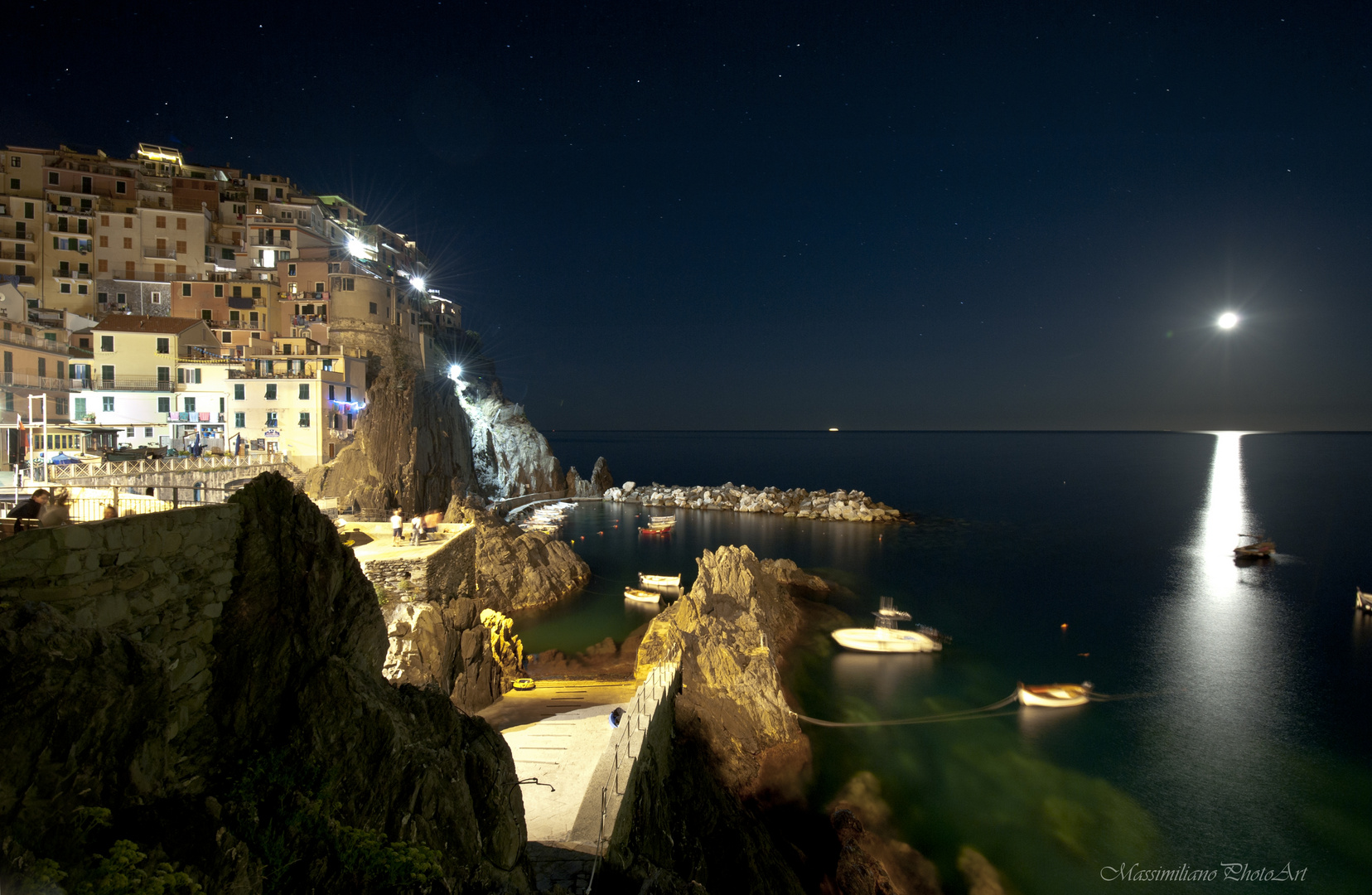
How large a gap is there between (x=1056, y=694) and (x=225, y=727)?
95.7 feet

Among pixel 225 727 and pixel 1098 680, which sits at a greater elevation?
pixel 225 727

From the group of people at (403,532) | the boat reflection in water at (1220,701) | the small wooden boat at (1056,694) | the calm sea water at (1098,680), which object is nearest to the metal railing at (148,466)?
the group of people at (403,532)

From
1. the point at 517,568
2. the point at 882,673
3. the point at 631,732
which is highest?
the point at 631,732

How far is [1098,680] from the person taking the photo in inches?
1119

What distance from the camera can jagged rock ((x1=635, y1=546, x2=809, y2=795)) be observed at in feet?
63.5

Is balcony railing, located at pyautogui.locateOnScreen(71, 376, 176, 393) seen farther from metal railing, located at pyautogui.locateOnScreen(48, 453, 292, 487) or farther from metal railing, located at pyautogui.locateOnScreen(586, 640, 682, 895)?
metal railing, located at pyautogui.locateOnScreen(586, 640, 682, 895)

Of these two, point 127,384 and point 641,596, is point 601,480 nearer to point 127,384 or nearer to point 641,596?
point 641,596

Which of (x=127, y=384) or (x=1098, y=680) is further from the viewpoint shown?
(x=127, y=384)

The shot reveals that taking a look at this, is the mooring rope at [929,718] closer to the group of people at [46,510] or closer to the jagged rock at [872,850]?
the jagged rock at [872,850]

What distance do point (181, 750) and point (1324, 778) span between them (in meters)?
31.4

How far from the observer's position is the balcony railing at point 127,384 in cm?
3497

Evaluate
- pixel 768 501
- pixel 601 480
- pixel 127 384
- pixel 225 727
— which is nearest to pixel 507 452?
pixel 601 480

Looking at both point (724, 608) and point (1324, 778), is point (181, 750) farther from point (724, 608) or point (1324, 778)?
point (1324, 778)

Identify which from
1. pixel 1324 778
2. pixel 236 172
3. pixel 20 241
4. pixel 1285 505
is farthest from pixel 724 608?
pixel 1285 505
